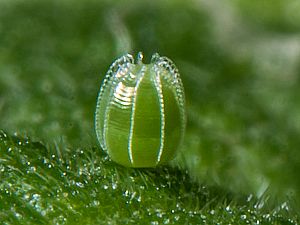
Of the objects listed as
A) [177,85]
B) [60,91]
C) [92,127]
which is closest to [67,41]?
[60,91]

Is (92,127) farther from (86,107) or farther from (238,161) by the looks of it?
(238,161)

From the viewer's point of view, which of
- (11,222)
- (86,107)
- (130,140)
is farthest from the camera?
(86,107)

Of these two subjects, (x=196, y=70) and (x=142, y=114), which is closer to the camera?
(x=142, y=114)

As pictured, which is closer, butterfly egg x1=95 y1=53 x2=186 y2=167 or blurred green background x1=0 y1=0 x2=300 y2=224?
butterfly egg x1=95 y1=53 x2=186 y2=167

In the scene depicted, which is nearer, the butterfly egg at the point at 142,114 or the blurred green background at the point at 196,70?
the butterfly egg at the point at 142,114
